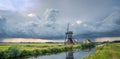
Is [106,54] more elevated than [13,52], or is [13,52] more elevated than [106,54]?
[13,52]

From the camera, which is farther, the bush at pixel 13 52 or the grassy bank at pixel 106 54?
the bush at pixel 13 52

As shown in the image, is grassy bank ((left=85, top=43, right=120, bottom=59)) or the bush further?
the bush

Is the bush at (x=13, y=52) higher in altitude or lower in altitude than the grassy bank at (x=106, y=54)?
higher

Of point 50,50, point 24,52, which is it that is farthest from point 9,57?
point 50,50

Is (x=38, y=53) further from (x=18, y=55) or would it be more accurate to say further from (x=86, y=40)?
(x=86, y=40)

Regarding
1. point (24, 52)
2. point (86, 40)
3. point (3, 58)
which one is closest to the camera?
point (3, 58)

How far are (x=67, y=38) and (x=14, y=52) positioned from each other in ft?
97.4

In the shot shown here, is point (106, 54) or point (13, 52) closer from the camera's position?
point (106, 54)

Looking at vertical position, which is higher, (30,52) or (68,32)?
(68,32)

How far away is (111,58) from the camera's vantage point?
68.1 ft

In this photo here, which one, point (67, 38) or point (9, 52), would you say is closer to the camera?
point (9, 52)

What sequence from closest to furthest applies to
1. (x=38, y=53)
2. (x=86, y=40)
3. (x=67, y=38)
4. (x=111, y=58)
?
(x=111, y=58), (x=38, y=53), (x=67, y=38), (x=86, y=40)

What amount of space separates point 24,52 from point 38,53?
3598mm

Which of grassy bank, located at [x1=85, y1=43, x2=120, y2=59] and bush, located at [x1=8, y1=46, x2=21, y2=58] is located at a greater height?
bush, located at [x1=8, y1=46, x2=21, y2=58]
